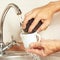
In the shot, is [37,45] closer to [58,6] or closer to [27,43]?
[27,43]

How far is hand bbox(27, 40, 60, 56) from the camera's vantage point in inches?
34.0

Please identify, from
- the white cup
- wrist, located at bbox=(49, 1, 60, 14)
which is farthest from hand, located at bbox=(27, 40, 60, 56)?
wrist, located at bbox=(49, 1, 60, 14)

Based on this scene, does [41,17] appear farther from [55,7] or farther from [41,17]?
[55,7]

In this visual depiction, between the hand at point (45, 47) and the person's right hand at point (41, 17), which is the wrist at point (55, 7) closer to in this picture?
the person's right hand at point (41, 17)

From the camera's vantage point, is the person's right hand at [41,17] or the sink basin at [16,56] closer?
the person's right hand at [41,17]

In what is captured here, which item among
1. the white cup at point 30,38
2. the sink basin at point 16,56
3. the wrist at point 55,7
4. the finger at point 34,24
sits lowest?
the sink basin at point 16,56

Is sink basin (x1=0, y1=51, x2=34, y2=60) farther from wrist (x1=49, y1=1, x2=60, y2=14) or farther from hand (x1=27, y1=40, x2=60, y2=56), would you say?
wrist (x1=49, y1=1, x2=60, y2=14)

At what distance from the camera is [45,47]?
881mm

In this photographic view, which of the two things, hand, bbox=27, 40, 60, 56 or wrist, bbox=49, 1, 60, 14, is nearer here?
hand, bbox=27, 40, 60, 56

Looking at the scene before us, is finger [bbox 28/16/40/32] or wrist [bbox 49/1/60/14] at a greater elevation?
wrist [bbox 49/1/60/14]

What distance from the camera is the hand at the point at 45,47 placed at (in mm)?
863

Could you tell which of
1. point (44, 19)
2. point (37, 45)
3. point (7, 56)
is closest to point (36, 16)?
point (44, 19)

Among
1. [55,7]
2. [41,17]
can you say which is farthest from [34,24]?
[55,7]

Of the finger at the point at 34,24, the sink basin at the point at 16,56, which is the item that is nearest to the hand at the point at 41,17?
the finger at the point at 34,24
